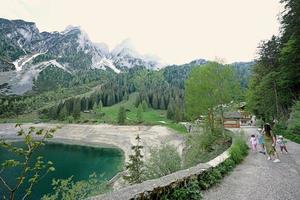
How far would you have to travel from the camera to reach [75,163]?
176ft

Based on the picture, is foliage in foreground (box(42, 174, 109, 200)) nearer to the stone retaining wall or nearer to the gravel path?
the stone retaining wall

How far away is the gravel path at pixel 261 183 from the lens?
939 centimetres

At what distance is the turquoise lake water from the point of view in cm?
3803

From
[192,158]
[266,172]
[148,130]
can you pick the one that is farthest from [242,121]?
[266,172]

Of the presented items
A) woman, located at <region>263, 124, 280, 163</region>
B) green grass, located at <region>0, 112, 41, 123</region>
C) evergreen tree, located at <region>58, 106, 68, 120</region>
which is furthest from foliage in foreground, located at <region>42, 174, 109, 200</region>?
green grass, located at <region>0, 112, 41, 123</region>

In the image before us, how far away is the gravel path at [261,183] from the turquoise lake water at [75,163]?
26148 mm

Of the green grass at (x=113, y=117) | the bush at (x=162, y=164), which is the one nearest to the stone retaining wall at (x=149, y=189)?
the bush at (x=162, y=164)

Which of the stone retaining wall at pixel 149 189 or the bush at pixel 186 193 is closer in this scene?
the stone retaining wall at pixel 149 189

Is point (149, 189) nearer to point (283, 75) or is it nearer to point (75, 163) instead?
point (283, 75)

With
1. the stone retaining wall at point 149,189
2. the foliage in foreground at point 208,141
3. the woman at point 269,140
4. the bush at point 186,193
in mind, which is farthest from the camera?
the foliage in foreground at point 208,141

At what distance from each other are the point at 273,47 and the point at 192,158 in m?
30.4

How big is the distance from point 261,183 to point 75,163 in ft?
158

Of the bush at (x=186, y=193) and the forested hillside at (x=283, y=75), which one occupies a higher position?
the forested hillside at (x=283, y=75)

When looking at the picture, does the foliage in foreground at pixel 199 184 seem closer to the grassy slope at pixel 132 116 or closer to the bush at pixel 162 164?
the bush at pixel 162 164
